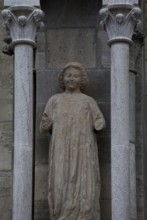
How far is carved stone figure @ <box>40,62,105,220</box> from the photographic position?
17859 millimetres

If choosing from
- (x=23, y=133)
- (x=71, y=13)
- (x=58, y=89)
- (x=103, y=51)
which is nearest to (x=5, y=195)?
(x=23, y=133)

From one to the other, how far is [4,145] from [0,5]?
87.3 inches

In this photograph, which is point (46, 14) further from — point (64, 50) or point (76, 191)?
point (76, 191)

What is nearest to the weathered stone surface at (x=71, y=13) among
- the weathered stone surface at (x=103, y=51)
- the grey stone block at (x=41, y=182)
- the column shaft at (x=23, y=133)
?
the weathered stone surface at (x=103, y=51)

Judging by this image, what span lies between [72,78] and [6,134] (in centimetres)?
150

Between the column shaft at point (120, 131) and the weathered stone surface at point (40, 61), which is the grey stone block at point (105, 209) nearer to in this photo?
the column shaft at point (120, 131)

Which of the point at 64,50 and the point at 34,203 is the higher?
the point at 64,50

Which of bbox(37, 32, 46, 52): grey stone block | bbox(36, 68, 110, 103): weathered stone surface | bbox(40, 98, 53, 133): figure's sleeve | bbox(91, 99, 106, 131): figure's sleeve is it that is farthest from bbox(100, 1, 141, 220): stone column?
bbox(37, 32, 46, 52): grey stone block

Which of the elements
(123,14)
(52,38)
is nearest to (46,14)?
(52,38)

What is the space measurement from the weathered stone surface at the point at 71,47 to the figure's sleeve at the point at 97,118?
865 mm

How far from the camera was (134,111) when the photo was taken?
18.6 m

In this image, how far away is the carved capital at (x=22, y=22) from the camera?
18.0 meters

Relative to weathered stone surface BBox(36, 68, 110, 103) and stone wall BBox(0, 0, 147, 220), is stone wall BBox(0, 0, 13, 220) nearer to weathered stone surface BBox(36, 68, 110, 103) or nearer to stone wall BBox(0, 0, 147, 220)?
stone wall BBox(0, 0, 147, 220)

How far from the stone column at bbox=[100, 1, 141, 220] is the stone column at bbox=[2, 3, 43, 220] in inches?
42.6
